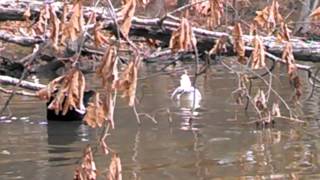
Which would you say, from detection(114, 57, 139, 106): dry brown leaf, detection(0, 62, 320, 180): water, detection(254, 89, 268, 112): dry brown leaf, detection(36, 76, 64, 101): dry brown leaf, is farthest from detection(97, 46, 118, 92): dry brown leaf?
detection(254, 89, 268, 112): dry brown leaf

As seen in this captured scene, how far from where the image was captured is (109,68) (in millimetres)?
4590

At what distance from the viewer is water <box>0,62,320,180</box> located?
10070 millimetres

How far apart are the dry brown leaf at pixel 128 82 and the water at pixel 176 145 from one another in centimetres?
463

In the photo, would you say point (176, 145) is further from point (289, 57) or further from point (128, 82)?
point (128, 82)

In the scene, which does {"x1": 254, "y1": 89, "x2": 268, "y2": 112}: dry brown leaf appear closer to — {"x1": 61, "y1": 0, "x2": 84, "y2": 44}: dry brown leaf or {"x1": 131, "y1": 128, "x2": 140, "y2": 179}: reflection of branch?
{"x1": 131, "y1": 128, "x2": 140, "y2": 179}: reflection of branch

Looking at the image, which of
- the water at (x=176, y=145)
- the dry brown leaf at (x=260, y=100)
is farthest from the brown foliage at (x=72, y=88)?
the dry brown leaf at (x=260, y=100)

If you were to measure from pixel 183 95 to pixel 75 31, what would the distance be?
1327 cm

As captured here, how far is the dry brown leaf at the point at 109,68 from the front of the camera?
4.57 metres

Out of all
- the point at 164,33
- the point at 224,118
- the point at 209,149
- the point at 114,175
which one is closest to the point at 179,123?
the point at 224,118

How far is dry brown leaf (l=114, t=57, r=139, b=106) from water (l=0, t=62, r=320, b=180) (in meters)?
4.63

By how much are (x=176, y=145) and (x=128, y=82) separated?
746 cm

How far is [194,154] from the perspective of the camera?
1129 cm

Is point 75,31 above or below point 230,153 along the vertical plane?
above

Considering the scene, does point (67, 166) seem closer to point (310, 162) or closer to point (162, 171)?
point (162, 171)
